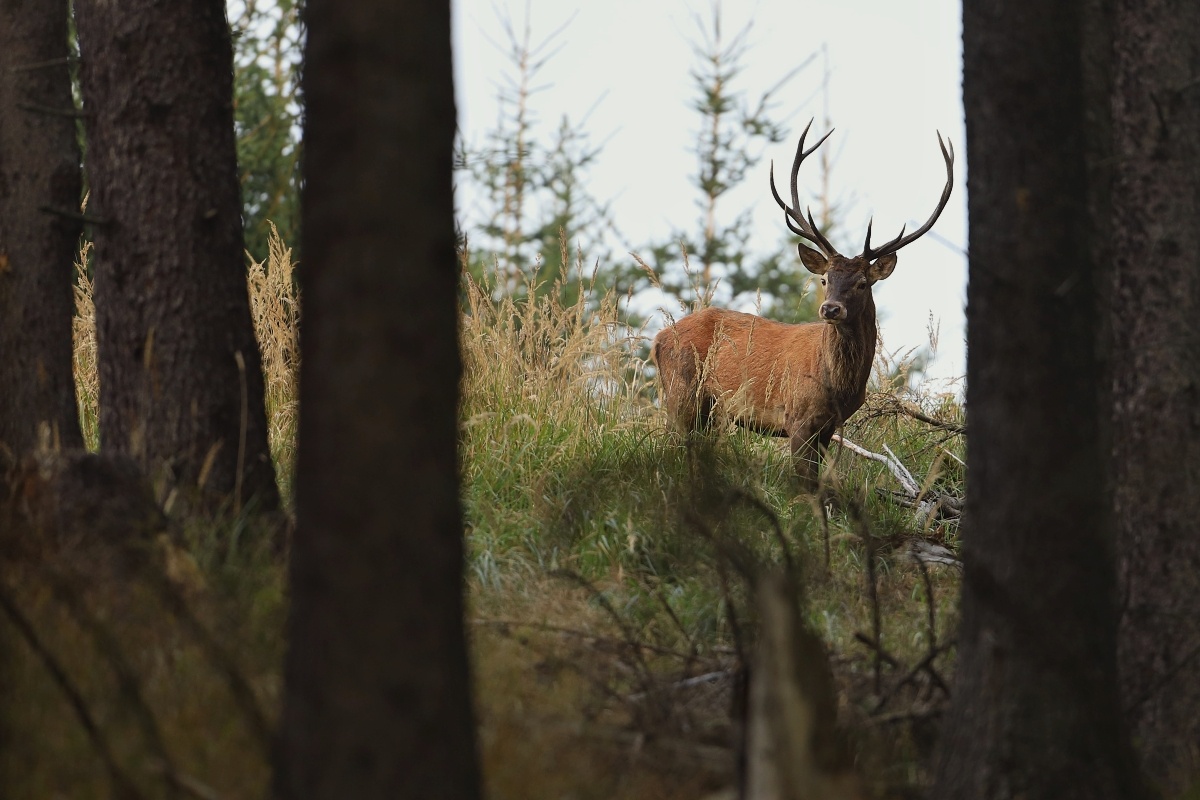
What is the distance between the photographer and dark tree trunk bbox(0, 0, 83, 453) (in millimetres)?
4777

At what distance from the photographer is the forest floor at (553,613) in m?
2.95

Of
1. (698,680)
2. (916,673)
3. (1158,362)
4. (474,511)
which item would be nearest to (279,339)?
(474,511)

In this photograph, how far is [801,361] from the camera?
8836 millimetres

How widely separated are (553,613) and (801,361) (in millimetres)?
4697

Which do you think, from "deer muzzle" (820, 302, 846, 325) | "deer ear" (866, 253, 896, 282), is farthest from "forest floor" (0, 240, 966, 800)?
"deer ear" (866, 253, 896, 282)

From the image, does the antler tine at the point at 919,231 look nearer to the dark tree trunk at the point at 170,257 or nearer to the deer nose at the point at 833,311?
the deer nose at the point at 833,311

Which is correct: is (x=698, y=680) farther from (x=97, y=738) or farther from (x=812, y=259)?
(x=812, y=259)

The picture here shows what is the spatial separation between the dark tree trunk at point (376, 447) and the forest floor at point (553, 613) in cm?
40

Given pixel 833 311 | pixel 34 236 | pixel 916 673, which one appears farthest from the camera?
pixel 833 311

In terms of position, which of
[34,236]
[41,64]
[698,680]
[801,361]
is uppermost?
[41,64]

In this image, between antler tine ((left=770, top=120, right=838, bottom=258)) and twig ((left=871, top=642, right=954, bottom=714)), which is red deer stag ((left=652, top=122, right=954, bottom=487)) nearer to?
antler tine ((left=770, top=120, right=838, bottom=258))

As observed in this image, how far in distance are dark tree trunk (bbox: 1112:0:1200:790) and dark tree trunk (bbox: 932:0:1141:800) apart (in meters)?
0.87

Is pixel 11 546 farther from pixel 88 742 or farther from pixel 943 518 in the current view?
pixel 943 518

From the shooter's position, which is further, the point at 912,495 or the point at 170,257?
the point at 912,495
